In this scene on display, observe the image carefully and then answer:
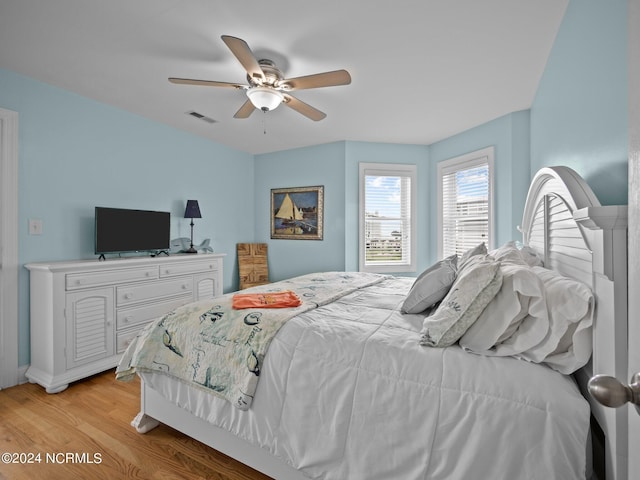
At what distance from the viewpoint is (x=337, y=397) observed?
1277 millimetres

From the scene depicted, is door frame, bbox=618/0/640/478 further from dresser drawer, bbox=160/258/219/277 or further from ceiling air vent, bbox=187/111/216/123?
ceiling air vent, bbox=187/111/216/123

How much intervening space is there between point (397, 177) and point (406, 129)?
790 millimetres

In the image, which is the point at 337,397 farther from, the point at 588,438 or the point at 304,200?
the point at 304,200

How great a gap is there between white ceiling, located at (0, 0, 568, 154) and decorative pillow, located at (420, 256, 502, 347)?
1.54m

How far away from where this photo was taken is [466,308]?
1246 millimetres

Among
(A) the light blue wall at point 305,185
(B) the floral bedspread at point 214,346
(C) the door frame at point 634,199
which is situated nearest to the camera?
(C) the door frame at point 634,199

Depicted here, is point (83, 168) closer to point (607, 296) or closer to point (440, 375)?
point (440, 375)

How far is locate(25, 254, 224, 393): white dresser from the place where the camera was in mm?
2381

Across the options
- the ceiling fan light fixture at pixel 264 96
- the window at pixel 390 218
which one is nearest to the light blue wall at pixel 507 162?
the window at pixel 390 218

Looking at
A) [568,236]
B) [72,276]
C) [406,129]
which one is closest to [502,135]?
[406,129]

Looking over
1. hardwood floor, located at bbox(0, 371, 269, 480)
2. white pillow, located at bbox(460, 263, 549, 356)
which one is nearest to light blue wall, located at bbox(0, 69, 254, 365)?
hardwood floor, located at bbox(0, 371, 269, 480)

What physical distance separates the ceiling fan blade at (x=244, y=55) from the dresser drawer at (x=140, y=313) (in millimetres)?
2205

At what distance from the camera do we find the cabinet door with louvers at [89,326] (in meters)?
2.46

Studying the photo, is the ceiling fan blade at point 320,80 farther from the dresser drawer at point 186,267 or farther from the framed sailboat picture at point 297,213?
the framed sailboat picture at point 297,213
